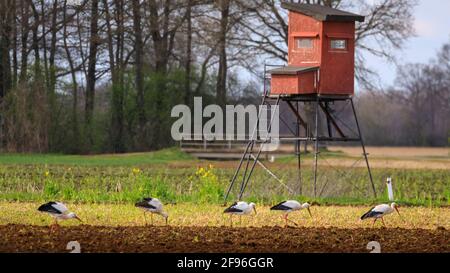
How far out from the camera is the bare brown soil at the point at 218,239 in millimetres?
16031

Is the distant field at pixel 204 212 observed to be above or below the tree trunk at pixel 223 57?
below

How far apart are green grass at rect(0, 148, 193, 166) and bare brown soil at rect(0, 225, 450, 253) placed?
25.6 metres

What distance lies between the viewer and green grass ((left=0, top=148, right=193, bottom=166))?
146 ft

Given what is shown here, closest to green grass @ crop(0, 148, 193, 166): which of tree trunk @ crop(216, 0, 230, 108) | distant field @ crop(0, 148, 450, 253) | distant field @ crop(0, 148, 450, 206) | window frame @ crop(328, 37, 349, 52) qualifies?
distant field @ crop(0, 148, 450, 206)

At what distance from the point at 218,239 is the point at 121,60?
1766 inches

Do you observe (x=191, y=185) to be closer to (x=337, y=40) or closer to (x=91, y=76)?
(x=337, y=40)

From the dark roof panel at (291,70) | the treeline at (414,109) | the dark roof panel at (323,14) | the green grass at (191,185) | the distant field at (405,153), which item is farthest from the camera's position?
the treeline at (414,109)

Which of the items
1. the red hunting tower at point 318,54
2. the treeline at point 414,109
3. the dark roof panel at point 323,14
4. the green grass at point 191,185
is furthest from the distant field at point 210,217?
the treeline at point 414,109

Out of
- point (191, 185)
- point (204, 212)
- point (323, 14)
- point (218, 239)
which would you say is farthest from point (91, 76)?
point (218, 239)

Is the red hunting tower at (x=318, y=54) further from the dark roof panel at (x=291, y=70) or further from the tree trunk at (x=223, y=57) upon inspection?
the tree trunk at (x=223, y=57)

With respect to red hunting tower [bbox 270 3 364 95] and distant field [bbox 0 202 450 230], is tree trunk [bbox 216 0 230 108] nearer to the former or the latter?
red hunting tower [bbox 270 3 364 95]

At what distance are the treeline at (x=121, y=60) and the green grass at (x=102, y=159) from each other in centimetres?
375

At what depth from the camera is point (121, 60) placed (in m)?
61.4
